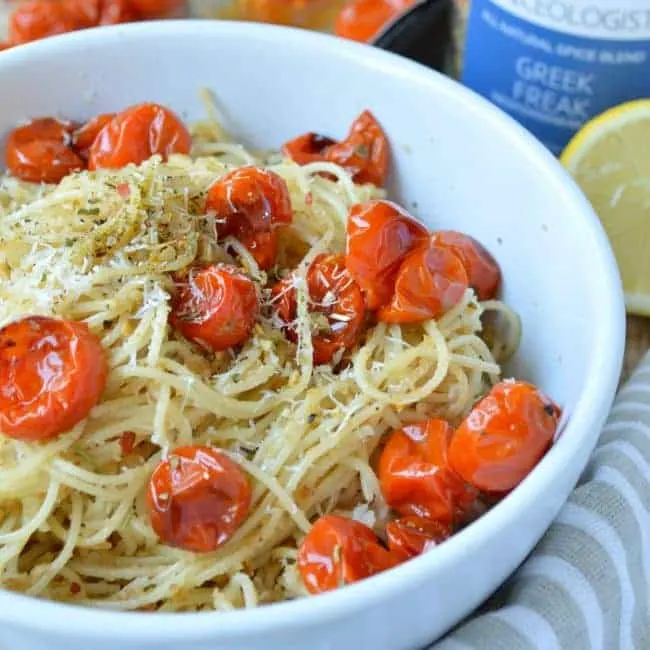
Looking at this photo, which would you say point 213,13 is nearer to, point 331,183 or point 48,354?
point 331,183

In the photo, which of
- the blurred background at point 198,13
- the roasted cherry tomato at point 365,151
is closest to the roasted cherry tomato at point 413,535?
the roasted cherry tomato at point 365,151

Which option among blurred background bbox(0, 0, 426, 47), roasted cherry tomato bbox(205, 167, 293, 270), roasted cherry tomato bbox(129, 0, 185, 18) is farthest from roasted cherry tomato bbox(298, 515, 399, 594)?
roasted cherry tomato bbox(129, 0, 185, 18)

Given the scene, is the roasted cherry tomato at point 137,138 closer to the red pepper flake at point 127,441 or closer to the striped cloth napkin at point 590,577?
the red pepper flake at point 127,441

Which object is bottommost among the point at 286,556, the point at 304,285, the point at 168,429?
the point at 286,556

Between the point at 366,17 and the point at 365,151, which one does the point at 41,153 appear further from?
the point at 366,17

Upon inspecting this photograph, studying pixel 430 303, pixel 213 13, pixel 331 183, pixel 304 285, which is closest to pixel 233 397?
pixel 304 285

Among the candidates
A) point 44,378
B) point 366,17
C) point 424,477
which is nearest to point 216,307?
point 44,378

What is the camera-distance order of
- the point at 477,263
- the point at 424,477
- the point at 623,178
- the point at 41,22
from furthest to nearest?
the point at 41,22 < the point at 623,178 < the point at 477,263 < the point at 424,477
